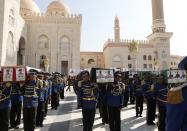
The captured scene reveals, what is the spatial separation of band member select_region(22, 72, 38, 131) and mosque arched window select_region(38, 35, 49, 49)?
108ft

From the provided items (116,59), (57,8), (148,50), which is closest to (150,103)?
(57,8)

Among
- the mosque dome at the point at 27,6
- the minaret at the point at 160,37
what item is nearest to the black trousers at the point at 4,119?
the mosque dome at the point at 27,6

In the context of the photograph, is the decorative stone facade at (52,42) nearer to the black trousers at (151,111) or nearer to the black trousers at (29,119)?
the black trousers at (151,111)

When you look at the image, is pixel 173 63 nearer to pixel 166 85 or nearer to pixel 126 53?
pixel 126 53

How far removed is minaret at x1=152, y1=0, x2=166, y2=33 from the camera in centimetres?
5041

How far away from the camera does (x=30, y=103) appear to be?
6.46 m

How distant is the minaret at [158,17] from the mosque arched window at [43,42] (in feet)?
78.2

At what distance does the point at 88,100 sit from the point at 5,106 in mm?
2103

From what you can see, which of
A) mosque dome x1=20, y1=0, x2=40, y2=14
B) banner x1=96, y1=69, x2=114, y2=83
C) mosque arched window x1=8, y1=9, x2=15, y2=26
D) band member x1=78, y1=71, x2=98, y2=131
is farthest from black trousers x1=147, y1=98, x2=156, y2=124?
mosque dome x1=20, y1=0, x2=40, y2=14

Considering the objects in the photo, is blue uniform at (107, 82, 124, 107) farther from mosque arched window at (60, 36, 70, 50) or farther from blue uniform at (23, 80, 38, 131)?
mosque arched window at (60, 36, 70, 50)

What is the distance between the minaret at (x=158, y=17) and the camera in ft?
165

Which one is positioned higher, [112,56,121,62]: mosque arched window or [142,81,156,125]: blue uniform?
[112,56,121,62]: mosque arched window

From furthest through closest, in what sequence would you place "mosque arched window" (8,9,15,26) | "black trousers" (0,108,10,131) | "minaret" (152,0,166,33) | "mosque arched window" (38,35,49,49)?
1. "minaret" (152,0,166,33)
2. "mosque arched window" (38,35,49,49)
3. "mosque arched window" (8,9,15,26)
4. "black trousers" (0,108,10,131)

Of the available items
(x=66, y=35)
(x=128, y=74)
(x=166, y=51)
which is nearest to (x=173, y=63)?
(x=166, y=51)
